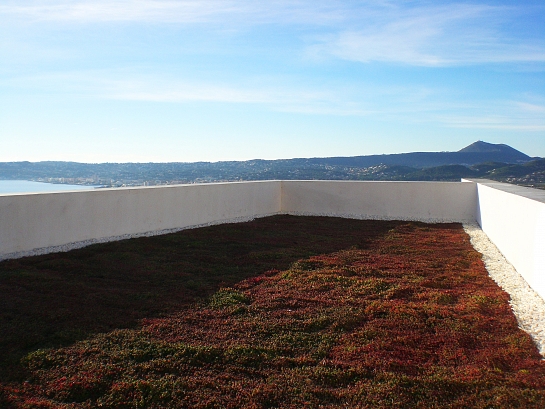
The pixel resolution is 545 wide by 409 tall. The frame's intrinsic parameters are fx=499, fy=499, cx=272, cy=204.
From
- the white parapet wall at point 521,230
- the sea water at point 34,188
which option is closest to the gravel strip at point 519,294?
the white parapet wall at point 521,230

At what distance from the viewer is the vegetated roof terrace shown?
337cm

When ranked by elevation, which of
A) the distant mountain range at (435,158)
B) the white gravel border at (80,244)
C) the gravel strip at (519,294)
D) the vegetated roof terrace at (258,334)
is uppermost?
the distant mountain range at (435,158)

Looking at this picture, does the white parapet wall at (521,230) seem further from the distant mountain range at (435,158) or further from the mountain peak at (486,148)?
the mountain peak at (486,148)

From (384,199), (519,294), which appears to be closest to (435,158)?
(384,199)

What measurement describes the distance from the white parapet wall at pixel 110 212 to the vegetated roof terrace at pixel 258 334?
32.7 inches

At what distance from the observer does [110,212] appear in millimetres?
9703

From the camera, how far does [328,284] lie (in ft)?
21.2

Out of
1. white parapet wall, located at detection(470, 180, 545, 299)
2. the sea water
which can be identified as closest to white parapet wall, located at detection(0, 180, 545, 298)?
white parapet wall, located at detection(470, 180, 545, 299)

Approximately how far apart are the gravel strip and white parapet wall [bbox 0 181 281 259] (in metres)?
6.19

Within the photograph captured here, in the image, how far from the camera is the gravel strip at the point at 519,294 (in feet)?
15.4

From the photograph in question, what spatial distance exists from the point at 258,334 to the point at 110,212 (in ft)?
19.9

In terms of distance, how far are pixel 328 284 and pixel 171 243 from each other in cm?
387

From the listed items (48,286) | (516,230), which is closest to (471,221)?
(516,230)

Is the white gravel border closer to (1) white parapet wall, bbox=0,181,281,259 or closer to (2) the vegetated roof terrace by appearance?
(1) white parapet wall, bbox=0,181,281,259
